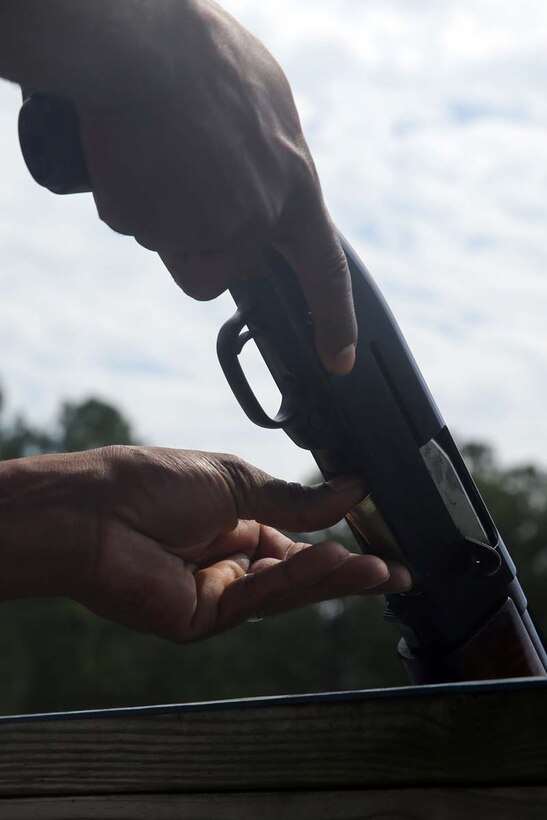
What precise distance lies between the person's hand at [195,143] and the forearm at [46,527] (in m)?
0.52

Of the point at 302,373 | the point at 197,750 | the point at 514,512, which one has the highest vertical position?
the point at 302,373

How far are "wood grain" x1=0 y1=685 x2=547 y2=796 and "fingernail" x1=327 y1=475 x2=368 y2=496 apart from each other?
3.42 ft

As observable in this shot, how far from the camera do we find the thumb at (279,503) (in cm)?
222

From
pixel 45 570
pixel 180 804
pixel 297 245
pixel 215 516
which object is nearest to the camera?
pixel 180 804

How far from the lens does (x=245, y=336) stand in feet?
8.02

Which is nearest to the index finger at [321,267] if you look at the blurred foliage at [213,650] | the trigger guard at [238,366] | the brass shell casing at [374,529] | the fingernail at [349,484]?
the trigger guard at [238,366]

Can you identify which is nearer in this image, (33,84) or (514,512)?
(33,84)

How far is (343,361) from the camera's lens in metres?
2.24

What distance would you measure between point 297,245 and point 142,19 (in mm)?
487

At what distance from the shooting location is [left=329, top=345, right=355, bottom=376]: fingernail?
2.20m

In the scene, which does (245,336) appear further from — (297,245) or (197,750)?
(197,750)

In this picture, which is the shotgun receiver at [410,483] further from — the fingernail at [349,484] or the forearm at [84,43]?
the forearm at [84,43]

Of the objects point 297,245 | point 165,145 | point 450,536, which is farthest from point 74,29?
point 450,536

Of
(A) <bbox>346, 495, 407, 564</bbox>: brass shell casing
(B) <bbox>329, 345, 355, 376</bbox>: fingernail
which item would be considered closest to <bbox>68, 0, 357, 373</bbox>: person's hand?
(B) <bbox>329, 345, 355, 376</bbox>: fingernail
